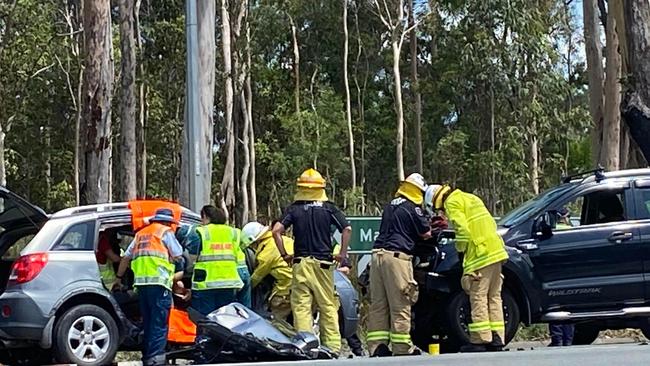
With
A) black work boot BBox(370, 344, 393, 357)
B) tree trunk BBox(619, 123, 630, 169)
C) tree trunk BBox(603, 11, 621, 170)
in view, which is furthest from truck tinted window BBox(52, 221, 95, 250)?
tree trunk BBox(619, 123, 630, 169)

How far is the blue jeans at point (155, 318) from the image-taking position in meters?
9.40

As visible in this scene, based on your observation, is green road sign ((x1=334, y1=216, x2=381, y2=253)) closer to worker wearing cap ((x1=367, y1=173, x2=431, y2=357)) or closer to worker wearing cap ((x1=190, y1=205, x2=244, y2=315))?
worker wearing cap ((x1=367, y1=173, x2=431, y2=357))

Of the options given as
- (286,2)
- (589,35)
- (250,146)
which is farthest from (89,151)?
(286,2)

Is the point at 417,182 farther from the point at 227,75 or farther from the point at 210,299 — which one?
the point at 227,75

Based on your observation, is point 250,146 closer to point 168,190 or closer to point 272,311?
point 168,190

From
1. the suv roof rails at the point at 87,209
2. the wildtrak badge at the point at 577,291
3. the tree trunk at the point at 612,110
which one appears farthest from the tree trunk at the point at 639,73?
the tree trunk at the point at 612,110

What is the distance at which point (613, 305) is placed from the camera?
408 inches

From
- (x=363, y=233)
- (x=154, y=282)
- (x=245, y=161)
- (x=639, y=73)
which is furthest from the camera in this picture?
(x=245, y=161)

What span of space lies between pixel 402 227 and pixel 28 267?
372 cm

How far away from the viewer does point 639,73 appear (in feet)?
44.2

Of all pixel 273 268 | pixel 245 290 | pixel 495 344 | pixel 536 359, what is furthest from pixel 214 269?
pixel 536 359

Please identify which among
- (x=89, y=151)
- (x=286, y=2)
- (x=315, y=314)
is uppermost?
(x=286, y=2)

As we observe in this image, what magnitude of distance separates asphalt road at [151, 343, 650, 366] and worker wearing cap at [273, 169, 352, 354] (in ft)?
16.0

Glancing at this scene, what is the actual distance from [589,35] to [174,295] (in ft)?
52.5
